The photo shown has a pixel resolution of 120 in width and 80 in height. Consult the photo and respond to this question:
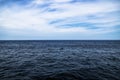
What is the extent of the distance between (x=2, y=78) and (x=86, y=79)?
7301mm

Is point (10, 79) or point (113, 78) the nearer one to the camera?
point (10, 79)

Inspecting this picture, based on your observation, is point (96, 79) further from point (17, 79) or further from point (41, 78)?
point (17, 79)

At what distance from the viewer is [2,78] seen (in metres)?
8.96

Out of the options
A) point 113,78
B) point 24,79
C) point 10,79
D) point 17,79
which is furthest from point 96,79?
point 10,79

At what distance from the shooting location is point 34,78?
9.08 meters

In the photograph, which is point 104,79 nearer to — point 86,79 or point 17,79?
point 86,79

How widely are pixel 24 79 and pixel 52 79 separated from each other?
2355 mm

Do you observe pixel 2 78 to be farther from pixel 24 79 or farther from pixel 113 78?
pixel 113 78

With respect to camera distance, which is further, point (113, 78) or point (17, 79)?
point (113, 78)

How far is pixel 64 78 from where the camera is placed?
30.2 feet

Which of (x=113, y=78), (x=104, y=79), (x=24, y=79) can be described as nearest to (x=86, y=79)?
(x=104, y=79)

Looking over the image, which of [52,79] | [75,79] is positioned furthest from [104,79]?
[52,79]

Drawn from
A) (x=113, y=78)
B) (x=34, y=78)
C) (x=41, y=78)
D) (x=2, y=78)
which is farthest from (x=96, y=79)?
(x=2, y=78)

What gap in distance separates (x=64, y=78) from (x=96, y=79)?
2.82 metres
